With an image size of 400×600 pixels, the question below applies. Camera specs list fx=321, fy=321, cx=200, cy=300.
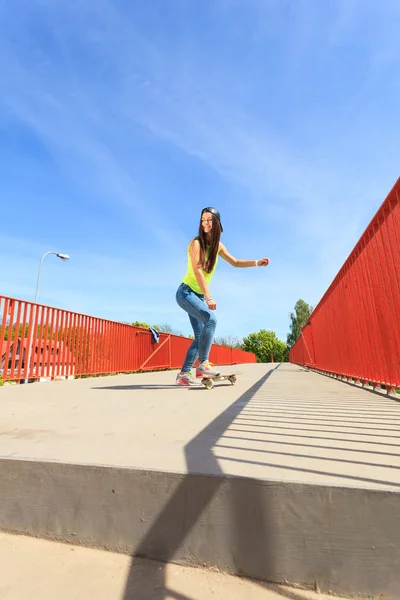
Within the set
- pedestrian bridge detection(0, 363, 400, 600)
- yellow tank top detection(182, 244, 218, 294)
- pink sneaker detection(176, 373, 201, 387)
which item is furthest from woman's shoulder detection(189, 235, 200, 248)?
pedestrian bridge detection(0, 363, 400, 600)

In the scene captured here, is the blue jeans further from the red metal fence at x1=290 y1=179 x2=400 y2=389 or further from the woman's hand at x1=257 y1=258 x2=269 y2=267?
the red metal fence at x1=290 y1=179 x2=400 y2=389

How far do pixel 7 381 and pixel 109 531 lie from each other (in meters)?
5.34

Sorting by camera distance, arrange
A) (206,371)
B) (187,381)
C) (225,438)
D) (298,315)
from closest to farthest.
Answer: (225,438) → (206,371) → (187,381) → (298,315)

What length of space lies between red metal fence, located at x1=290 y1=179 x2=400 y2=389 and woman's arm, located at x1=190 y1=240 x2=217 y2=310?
168 cm

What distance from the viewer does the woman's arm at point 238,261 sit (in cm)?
411

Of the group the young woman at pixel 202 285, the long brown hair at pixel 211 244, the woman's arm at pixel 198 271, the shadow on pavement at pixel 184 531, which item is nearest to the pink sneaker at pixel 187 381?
the young woman at pixel 202 285

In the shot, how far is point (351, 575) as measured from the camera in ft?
2.73

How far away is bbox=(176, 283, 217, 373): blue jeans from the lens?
3.72 meters

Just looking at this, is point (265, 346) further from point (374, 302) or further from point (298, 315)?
point (374, 302)

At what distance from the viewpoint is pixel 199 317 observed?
379 cm

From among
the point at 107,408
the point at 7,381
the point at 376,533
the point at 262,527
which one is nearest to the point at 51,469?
the point at 262,527

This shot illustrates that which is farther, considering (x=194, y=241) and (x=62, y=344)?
(x=62, y=344)

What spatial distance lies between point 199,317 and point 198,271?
21.7 inches

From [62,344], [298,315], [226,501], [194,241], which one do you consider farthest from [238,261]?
[298,315]
